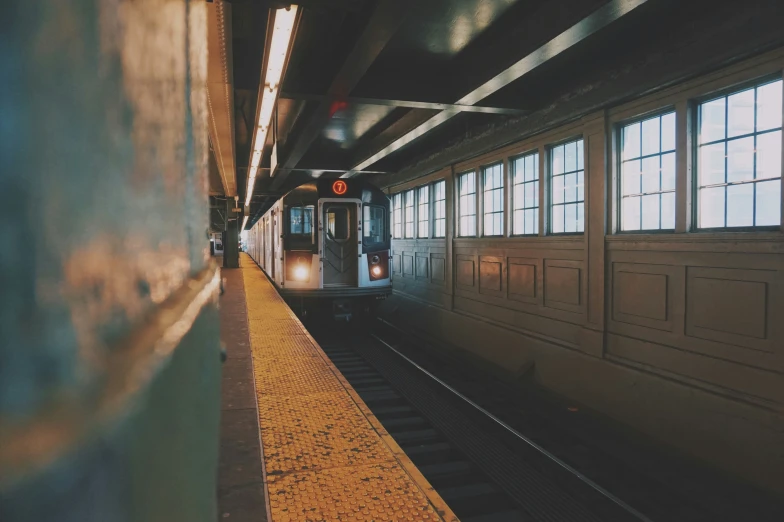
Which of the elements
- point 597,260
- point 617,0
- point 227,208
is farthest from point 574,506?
point 227,208

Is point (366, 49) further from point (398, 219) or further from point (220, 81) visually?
point (398, 219)

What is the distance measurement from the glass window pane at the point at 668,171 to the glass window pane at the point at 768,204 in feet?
3.13

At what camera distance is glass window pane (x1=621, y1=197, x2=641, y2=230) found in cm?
629

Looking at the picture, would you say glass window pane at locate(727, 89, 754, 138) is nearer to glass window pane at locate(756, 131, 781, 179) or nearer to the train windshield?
glass window pane at locate(756, 131, 781, 179)

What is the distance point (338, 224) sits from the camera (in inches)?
432

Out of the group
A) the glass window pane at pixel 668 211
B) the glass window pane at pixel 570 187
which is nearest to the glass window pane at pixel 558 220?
the glass window pane at pixel 570 187

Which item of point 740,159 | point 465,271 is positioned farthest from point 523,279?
point 740,159

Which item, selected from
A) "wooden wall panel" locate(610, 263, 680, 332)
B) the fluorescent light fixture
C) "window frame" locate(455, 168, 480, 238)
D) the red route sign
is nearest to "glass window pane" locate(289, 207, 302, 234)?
the red route sign

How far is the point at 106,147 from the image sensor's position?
0.41 m

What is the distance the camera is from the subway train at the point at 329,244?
1066 cm

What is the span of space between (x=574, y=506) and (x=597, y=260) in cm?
325

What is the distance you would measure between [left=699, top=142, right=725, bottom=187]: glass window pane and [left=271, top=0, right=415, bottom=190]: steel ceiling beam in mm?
3274

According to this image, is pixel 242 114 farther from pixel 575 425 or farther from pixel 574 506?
pixel 574 506

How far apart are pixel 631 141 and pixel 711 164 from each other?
1.21m
